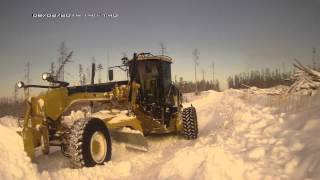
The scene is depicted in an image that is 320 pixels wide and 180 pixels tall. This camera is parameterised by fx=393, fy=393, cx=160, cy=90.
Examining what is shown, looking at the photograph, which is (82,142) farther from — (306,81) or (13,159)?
(306,81)

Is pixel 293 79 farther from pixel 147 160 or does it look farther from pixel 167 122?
pixel 147 160

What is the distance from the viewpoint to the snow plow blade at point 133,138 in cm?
906

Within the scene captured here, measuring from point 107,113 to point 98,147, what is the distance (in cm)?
178

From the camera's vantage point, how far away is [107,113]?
9.41 meters

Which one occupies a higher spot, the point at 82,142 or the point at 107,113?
the point at 107,113

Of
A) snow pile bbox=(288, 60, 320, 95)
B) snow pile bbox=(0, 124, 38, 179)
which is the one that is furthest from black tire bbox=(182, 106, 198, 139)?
snow pile bbox=(0, 124, 38, 179)

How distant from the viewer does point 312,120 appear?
774 cm

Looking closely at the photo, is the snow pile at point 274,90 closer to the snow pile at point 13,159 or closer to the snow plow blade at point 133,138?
the snow plow blade at point 133,138

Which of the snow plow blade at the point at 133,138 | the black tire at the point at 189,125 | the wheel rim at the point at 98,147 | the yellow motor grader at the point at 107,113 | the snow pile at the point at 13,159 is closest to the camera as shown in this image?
the snow pile at the point at 13,159

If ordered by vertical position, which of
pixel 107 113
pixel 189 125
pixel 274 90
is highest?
pixel 274 90

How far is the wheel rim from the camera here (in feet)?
24.5

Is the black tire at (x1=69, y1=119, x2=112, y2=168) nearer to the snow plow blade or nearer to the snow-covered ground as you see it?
the snow-covered ground

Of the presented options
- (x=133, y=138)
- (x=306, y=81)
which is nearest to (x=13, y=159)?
(x=133, y=138)

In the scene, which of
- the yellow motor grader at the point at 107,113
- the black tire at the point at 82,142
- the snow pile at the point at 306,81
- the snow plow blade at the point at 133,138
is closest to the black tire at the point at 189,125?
the yellow motor grader at the point at 107,113
